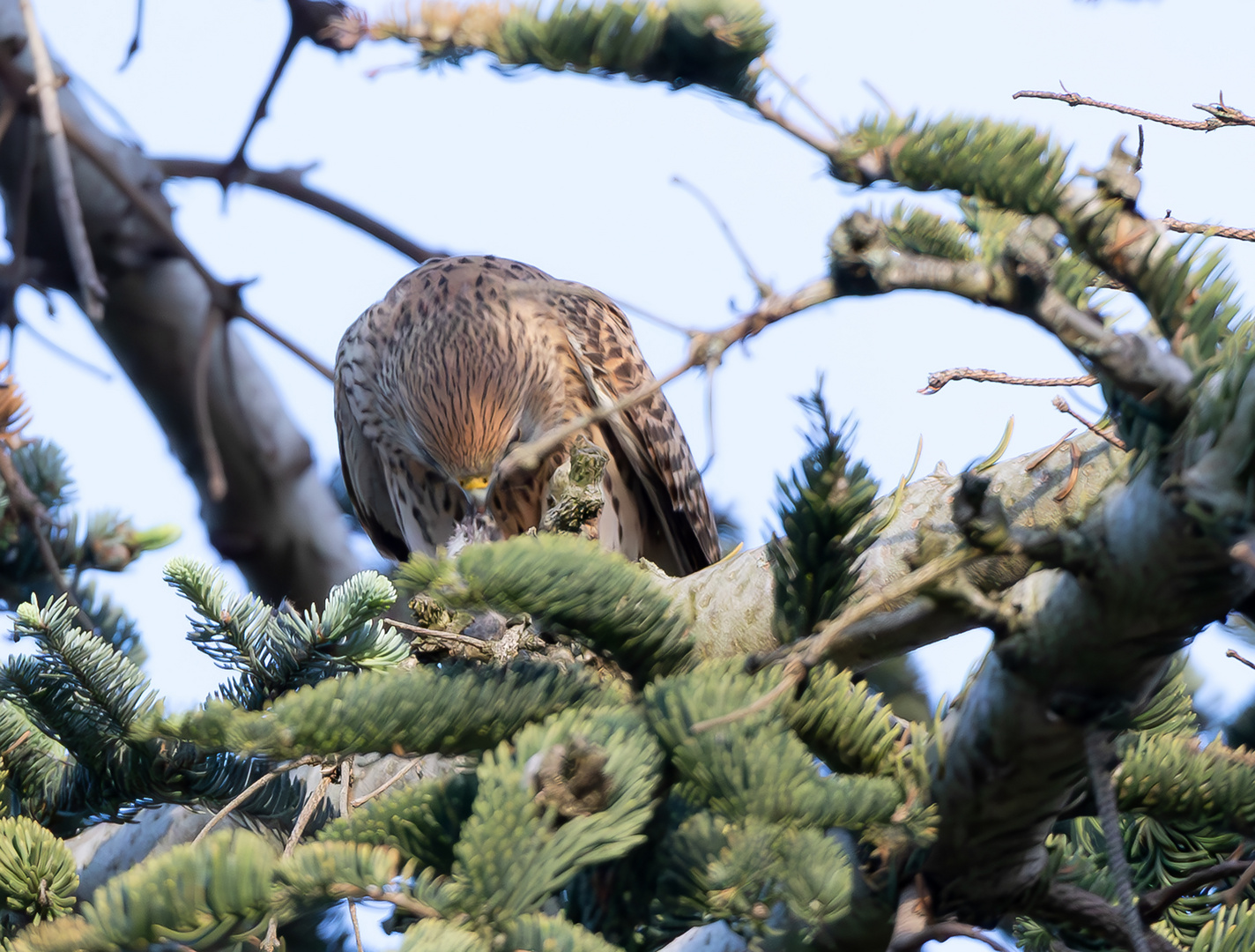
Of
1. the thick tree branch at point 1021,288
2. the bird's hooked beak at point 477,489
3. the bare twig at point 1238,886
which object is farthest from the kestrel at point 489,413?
the thick tree branch at point 1021,288

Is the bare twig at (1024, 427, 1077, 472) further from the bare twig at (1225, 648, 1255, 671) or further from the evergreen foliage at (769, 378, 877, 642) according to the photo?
the evergreen foliage at (769, 378, 877, 642)

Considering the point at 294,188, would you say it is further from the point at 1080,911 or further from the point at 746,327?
the point at 1080,911

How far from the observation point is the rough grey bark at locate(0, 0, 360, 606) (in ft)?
15.3

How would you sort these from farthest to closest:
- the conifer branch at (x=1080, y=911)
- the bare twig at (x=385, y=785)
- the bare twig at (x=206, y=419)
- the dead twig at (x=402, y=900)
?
the bare twig at (x=206, y=419) < the bare twig at (x=385, y=785) < the conifer branch at (x=1080, y=911) < the dead twig at (x=402, y=900)

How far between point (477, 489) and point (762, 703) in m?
2.94

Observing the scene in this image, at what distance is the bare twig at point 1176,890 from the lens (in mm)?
1457

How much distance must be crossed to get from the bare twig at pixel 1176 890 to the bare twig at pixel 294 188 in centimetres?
396

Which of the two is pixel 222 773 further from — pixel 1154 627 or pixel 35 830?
pixel 1154 627

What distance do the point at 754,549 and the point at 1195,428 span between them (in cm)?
173

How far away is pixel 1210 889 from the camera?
6.51ft

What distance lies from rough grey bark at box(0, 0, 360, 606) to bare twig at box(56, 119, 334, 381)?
0.30ft

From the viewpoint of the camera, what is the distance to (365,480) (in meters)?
4.54

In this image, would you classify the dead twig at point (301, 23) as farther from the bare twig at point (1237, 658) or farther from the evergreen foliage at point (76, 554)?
the bare twig at point (1237, 658)

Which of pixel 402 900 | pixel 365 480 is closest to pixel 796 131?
pixel 402 900
